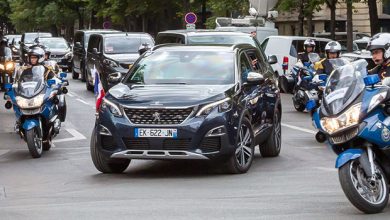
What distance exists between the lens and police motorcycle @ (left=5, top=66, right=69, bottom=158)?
45.5 ft

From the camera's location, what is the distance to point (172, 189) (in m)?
10.2

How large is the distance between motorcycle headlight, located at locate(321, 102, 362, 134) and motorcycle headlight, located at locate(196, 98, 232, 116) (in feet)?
9.20

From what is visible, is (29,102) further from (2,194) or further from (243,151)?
(243,151)

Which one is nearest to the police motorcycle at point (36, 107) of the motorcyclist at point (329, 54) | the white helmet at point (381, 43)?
the motorcyclist at point (329, 54)

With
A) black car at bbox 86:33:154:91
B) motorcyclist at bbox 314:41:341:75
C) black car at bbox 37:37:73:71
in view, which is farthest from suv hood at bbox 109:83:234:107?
black car at bbox 37:37:73:71

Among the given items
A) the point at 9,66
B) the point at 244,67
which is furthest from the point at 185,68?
the point at 9,66

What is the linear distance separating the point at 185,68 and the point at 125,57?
1576cm

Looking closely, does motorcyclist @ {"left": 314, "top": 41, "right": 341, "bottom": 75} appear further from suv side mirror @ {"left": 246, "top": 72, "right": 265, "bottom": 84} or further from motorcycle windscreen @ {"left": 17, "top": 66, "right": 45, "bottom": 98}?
motorcycle windscreen @ {"left": 17, "top": 66, "right": 45, "bottom": 98}

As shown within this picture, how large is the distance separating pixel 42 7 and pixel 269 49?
59.3 metres

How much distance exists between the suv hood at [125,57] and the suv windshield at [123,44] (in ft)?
1.22

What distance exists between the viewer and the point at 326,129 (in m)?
8.39

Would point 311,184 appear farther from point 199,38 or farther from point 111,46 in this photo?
point 111,46

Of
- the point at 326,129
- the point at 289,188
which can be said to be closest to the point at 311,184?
the point at 289,188

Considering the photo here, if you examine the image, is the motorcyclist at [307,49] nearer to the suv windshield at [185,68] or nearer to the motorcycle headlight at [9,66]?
the suv windshield at [185,68]
